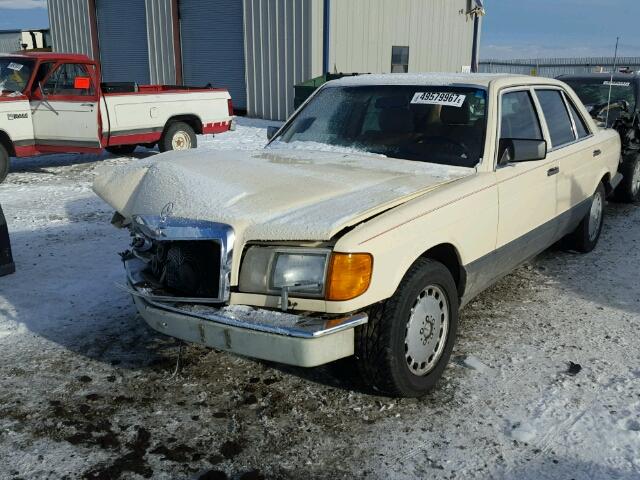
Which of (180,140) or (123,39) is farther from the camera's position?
(123,39)

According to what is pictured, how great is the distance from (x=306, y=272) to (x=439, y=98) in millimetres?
Result: 1931

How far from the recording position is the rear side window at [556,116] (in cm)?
484

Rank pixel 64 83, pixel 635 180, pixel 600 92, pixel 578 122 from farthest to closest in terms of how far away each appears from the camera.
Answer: pixel 64 83 → pixel 600 92 → pixel 635 180 → pixel 578 122

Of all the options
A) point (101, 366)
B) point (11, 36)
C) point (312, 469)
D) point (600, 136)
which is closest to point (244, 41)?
point (600, 136)

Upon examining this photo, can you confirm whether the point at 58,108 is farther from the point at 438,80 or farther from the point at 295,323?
the point at 295,323

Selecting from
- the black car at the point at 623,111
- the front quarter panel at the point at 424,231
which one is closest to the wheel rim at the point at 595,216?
the black car at the point at 623,111

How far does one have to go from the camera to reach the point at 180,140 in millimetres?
11906

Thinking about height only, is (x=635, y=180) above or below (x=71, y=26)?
below

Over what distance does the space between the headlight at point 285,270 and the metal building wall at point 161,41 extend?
18.6 m

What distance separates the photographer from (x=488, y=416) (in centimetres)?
319

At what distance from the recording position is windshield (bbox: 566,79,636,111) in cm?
884

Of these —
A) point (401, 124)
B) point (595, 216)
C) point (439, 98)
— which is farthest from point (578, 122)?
point (401, 124)

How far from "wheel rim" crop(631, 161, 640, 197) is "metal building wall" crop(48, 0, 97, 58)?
1950 cm

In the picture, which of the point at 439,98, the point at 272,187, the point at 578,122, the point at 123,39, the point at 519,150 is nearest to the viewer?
the point at 272,187
